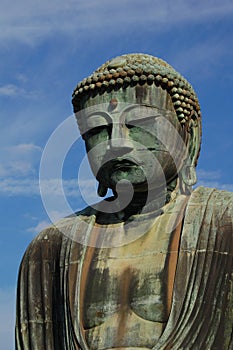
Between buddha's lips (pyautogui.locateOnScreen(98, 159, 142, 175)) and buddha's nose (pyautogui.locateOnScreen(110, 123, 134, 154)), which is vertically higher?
buddha's nose (pyautogui.locateOnScreen(110, 123, 134, 154))

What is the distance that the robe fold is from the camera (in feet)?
45.4

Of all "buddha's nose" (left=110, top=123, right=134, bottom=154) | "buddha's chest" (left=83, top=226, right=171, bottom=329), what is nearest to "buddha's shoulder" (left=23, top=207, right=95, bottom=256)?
"buddha's chest" (left=83, top=226, right=171, bottom=329)

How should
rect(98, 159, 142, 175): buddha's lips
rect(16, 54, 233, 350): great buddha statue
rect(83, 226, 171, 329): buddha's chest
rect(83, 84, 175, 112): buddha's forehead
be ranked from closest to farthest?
rect(16, 54, 233, 350): great buddha statue < rect(83, 226, 171, 329): buddha's chest < rect(98, 159, 142, 175): buddha's lips < rect(83, 84, 175, 112): buddha's forehead

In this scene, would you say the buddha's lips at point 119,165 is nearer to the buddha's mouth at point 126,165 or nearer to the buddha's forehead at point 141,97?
the buddha's mouth at point 126,165

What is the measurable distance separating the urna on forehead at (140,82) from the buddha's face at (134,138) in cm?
4

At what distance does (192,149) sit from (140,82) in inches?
40.0

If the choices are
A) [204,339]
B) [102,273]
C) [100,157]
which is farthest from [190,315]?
[100,157]

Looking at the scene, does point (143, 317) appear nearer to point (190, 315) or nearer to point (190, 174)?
point (190, 315)

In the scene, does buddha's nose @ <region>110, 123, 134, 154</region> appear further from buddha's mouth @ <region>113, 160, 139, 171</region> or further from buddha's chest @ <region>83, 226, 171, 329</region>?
buddha's chest @ <region>83, 226, 171, 329</region>

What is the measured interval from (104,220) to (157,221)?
0.72 m

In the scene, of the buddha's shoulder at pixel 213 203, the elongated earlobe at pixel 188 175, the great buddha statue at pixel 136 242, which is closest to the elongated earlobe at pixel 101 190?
the great buddha statue at pixel 136 242

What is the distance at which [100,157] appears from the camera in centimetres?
1474

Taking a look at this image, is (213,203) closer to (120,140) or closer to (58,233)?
(120,140)

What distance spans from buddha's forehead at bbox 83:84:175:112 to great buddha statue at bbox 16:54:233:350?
1 centimetres
